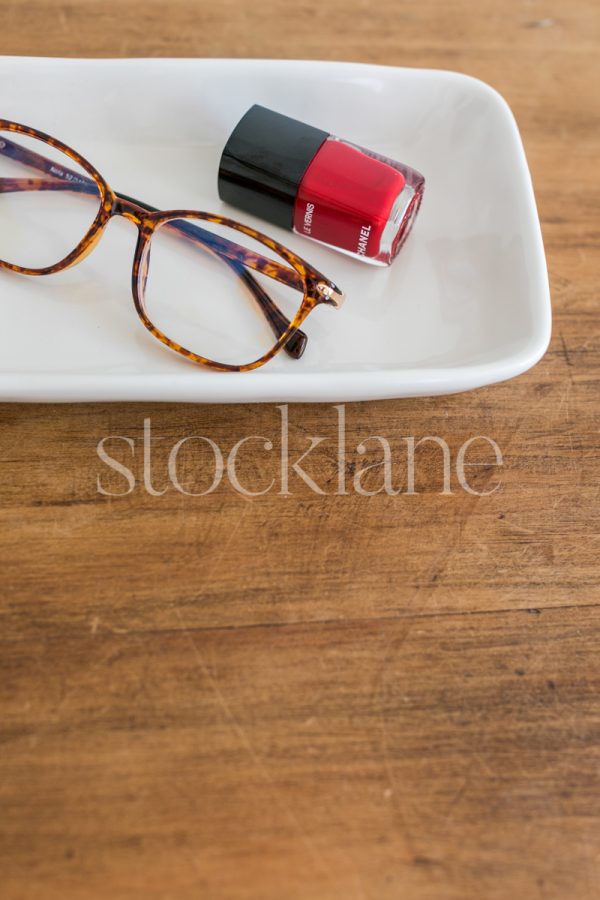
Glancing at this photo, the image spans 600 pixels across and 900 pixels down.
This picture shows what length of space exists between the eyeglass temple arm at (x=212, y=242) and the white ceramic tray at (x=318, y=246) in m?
0.02

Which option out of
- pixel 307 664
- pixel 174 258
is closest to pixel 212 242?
pixel 174 258

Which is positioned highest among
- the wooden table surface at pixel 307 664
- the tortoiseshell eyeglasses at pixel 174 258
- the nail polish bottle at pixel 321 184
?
the nail polish bottle at pixel 321 184

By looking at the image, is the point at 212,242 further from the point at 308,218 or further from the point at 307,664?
the point at 307,664

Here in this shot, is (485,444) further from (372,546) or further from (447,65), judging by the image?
(447,65)

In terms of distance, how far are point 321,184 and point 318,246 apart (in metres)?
0.04

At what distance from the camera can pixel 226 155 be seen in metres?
0.42

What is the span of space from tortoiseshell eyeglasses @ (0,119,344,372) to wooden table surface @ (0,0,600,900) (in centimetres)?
4

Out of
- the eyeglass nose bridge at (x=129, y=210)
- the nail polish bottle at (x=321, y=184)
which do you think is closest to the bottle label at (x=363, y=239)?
the nail polish bottle at (x=321, y=184)

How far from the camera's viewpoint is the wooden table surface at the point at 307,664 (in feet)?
1.08

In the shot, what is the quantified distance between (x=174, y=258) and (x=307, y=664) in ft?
0.75

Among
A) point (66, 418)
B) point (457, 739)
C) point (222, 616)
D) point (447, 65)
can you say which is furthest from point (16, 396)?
point (447, 65)

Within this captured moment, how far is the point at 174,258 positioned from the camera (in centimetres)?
42

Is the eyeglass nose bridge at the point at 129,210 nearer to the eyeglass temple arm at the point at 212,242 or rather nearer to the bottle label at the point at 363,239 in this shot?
the eyeglass temple arm at the point at 212,242

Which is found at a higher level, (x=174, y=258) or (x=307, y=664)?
(x=174, y=258)
